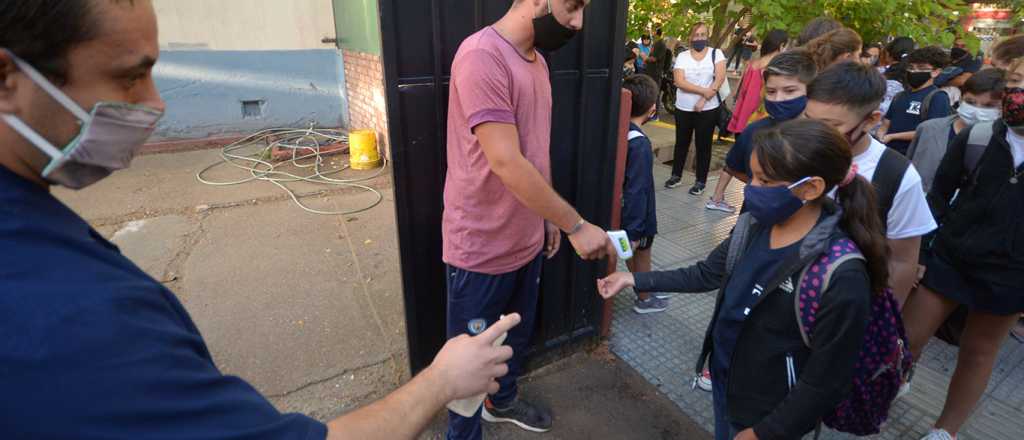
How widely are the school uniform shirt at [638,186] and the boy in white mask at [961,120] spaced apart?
1.46m

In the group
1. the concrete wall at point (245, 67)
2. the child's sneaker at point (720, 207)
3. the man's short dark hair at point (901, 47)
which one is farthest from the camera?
the concrete wall at point (245, 67)

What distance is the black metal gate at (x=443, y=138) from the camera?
2211 mm

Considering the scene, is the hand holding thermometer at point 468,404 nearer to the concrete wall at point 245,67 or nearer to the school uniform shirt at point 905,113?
the school uniform shirt at point 905,113

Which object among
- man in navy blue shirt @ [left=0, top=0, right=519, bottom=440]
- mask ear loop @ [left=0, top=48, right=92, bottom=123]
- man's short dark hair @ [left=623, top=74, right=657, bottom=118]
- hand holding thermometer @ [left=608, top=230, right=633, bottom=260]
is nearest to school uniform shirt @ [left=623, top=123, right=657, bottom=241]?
man's short dark hair @ [left=623, top=74, right=657, bottom=118]

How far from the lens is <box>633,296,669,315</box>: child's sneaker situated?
3.71m

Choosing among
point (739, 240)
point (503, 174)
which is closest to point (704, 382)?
point (739, 240)

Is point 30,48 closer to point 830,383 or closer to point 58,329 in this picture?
point 58,329

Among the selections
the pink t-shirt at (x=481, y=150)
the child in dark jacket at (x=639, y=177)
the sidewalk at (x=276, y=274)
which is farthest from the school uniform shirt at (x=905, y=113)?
the sidewalk at (x=276, y=274)

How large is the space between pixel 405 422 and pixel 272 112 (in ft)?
26.7

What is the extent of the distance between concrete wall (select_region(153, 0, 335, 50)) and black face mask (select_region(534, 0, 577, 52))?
702 cm

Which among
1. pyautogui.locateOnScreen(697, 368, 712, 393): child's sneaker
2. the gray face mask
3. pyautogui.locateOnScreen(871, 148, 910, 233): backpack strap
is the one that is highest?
the gray face mask

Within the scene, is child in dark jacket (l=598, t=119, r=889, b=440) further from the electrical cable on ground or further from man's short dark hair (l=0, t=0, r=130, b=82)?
the electrical cable on ground

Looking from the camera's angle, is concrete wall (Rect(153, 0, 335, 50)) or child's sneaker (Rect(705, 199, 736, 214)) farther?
concrete wall (Rect(153, 0, 335, 50))

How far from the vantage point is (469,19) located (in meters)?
2.28
